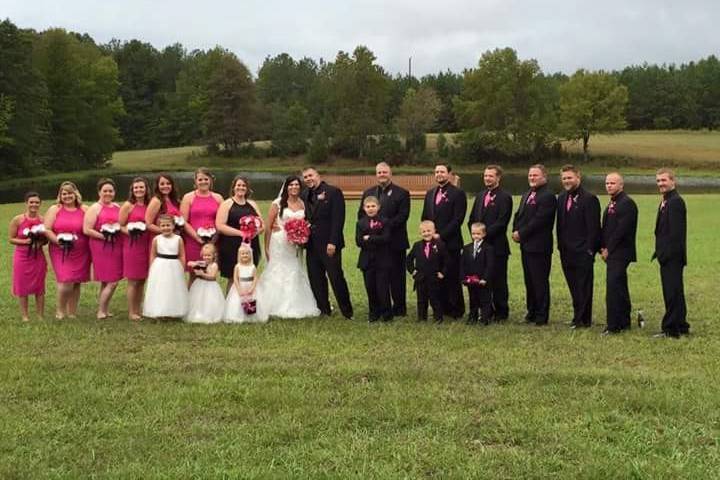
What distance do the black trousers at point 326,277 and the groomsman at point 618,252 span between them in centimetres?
329

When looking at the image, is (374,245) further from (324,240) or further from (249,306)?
(249,306)

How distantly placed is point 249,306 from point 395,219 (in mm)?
2193

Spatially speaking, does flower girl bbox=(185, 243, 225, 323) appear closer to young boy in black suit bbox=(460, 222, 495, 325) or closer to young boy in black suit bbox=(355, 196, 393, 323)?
young boy in black suit bbox=(355, 196, 393, 323)

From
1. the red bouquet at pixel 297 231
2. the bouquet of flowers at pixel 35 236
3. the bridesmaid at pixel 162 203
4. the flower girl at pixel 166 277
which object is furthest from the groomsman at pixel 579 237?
the bouquet of flowers at pixel 35 236

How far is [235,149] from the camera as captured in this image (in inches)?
3570

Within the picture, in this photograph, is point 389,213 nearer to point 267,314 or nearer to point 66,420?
point 267,314

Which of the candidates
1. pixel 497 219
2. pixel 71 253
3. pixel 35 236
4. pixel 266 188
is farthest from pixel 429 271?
pixel 266 188

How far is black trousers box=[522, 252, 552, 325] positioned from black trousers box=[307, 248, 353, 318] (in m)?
2.36

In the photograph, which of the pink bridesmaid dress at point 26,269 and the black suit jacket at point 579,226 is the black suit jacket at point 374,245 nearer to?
the black suit jacket at point 579,226

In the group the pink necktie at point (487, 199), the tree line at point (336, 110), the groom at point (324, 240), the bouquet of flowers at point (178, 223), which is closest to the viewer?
the bouquet of flowers at point (178, 223)

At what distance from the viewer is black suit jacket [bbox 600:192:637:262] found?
8.73 meters

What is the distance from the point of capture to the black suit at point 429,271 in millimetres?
9586

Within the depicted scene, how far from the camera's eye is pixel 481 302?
30.9 ft

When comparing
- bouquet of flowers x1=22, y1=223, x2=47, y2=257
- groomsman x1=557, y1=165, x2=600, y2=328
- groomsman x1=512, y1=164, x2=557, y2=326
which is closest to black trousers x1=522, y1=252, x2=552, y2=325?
groomsman x1=512, y1=164, x2=557, y2=326
